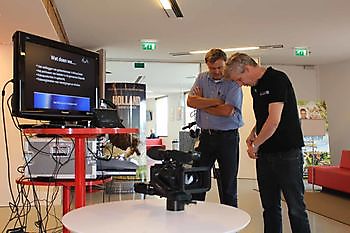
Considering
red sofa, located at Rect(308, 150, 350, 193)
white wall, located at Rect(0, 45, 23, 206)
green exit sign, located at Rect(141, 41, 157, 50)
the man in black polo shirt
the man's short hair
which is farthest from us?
green exit sign, located at Rect(141, 41, 157, 50)

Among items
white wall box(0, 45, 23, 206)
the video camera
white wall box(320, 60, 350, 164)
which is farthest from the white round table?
white wall box(320, 60, 350, 164)

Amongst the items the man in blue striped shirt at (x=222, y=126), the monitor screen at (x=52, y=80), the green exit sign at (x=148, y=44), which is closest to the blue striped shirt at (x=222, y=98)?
the man in blue striped shirt at (x=222, y=126)

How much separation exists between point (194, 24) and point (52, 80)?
3514 millimetres

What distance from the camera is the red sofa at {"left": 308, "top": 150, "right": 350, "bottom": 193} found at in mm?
5660

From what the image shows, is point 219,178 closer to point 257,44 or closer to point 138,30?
point 138,30

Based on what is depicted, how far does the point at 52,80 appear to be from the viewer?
2158 mm

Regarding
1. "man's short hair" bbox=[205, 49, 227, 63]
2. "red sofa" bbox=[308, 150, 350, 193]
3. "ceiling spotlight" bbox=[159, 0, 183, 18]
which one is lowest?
"red sofa" bbox=[308, 150, 350, 193]

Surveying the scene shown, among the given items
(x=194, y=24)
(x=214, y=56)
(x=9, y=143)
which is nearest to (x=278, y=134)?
(x=214, y=56)

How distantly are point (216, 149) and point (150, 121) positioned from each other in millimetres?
14197

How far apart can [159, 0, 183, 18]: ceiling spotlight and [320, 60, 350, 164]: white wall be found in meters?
5.07

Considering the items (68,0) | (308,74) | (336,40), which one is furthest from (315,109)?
(68,0)

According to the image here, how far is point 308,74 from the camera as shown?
9039 mm

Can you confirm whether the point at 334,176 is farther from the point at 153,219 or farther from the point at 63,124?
the point at 153,219

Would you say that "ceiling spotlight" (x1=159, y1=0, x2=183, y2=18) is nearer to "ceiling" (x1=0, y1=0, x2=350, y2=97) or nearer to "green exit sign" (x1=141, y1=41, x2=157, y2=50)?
"ceiling" (x1=0, y1=0, x2=350, y2=97)
